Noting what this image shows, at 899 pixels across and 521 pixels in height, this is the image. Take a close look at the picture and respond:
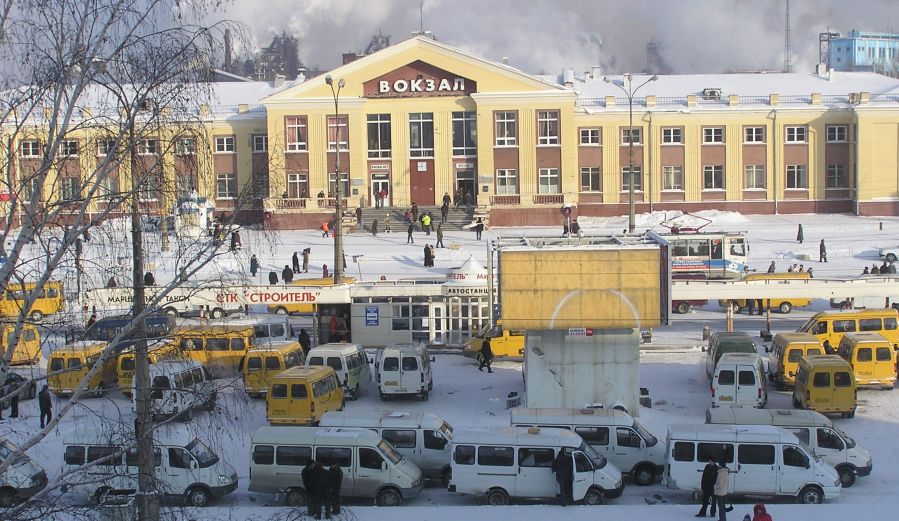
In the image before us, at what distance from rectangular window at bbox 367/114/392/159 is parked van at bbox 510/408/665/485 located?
135 ft

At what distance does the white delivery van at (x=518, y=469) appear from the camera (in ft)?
63.0

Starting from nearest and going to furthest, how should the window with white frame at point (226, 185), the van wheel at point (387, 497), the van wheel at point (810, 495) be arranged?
1. the van wheel at point (810, 495)
2. the van wheel at point (387, 497)
3. the window with white frame at point (226, 185)

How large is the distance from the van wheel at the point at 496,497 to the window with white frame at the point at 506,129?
4232 cm

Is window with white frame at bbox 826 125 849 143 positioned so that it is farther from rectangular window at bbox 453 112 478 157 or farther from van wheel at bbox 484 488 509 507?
van wheel at bbox 484 488 509 507

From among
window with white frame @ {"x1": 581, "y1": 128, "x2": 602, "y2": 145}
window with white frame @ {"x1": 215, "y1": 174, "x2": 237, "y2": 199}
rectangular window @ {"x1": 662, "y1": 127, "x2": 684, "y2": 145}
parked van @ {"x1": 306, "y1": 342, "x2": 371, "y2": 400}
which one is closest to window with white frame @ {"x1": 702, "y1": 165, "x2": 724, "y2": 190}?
rectangular window @ {"x1": 662, "y1": 127, "x2": 684, "y2": 145}

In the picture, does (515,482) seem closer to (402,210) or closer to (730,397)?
(730,397)

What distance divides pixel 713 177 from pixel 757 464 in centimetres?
4553

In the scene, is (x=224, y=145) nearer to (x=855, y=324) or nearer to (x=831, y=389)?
(x=855, y=324)

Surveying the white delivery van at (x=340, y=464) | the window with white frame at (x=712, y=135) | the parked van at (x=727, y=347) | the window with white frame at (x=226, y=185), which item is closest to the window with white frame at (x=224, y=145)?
the window with white frame at (x=226, y=185)

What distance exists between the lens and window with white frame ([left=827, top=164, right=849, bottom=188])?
62.7 metres

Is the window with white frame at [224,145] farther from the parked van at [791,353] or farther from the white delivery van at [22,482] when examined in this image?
the white delivery van at [22,482]

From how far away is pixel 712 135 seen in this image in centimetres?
6288

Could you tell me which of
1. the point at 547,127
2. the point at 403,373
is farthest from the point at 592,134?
the point at 403,373

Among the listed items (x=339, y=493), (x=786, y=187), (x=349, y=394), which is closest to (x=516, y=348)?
(x=349, y=394)
